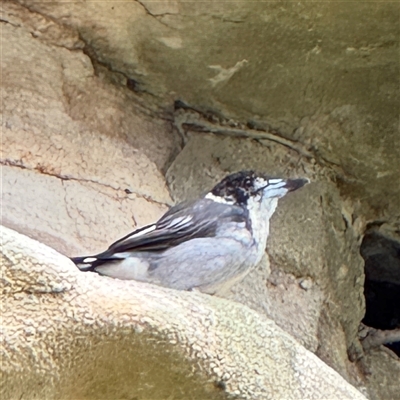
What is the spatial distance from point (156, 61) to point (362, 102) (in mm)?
586

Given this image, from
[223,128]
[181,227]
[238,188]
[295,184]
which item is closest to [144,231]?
[181,227]

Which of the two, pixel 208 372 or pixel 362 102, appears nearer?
pixel 208 372

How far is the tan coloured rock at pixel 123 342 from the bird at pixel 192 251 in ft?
0.63

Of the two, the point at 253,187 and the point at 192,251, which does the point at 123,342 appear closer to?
the point at 192,251

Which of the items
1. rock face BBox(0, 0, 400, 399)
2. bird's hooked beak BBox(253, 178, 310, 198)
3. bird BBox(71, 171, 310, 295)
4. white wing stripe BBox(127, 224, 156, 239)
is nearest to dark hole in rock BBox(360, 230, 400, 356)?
rock face BBox(0, 0, 400, 399)

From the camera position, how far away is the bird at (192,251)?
251cm

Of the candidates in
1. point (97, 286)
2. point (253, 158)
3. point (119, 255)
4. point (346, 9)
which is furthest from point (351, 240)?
point (97, 286)

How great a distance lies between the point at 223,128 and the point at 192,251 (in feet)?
2.53

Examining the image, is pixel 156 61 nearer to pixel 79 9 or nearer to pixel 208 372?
pixel 79 9

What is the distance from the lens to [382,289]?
12.0 feet

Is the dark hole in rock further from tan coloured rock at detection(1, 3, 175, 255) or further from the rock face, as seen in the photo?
tan coloured rock at detection(1, 3, 175, 255)

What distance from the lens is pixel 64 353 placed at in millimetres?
2152

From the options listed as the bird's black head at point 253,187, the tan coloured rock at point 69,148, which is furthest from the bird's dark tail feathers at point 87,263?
the bird's black head at point 253,187

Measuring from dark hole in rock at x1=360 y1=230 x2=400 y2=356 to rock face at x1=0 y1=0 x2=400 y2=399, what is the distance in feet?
0.58
